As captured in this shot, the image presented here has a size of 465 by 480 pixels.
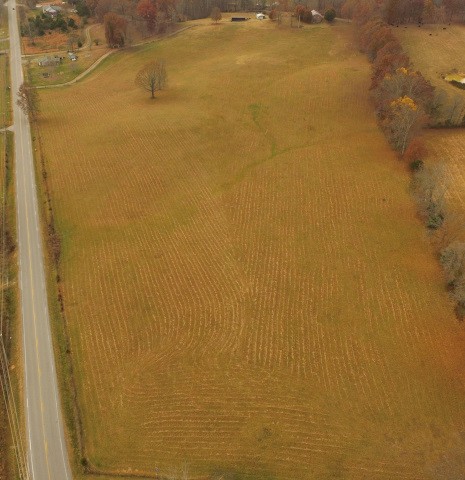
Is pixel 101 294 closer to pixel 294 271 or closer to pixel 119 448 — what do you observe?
Answer: pixel 119 448

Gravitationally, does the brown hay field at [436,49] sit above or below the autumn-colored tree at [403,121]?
above

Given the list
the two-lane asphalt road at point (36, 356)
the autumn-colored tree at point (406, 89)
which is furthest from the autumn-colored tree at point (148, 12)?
the autumn-colored tree at point (406, 89)

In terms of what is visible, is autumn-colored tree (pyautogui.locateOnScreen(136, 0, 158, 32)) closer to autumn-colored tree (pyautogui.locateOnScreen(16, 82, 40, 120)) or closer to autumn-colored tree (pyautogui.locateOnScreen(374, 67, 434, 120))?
autumn-colored tree (pyautogui.locateOnScreen(16, 82, 40, 120))

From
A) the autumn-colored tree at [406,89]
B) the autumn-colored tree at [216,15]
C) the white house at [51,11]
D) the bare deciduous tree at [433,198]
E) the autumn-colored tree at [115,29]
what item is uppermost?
the white house at [51,11]

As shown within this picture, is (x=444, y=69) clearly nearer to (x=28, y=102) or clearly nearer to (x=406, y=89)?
(x=406, y=89)

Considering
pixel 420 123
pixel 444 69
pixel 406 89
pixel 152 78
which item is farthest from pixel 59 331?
pixel 444 69

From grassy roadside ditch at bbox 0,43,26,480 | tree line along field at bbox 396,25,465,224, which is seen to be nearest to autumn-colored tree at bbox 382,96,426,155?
tree line along field at bbox 396,25,465,224

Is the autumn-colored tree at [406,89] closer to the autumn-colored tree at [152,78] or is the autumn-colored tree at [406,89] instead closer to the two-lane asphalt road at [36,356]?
the autumn-colored tree at [152,78]
